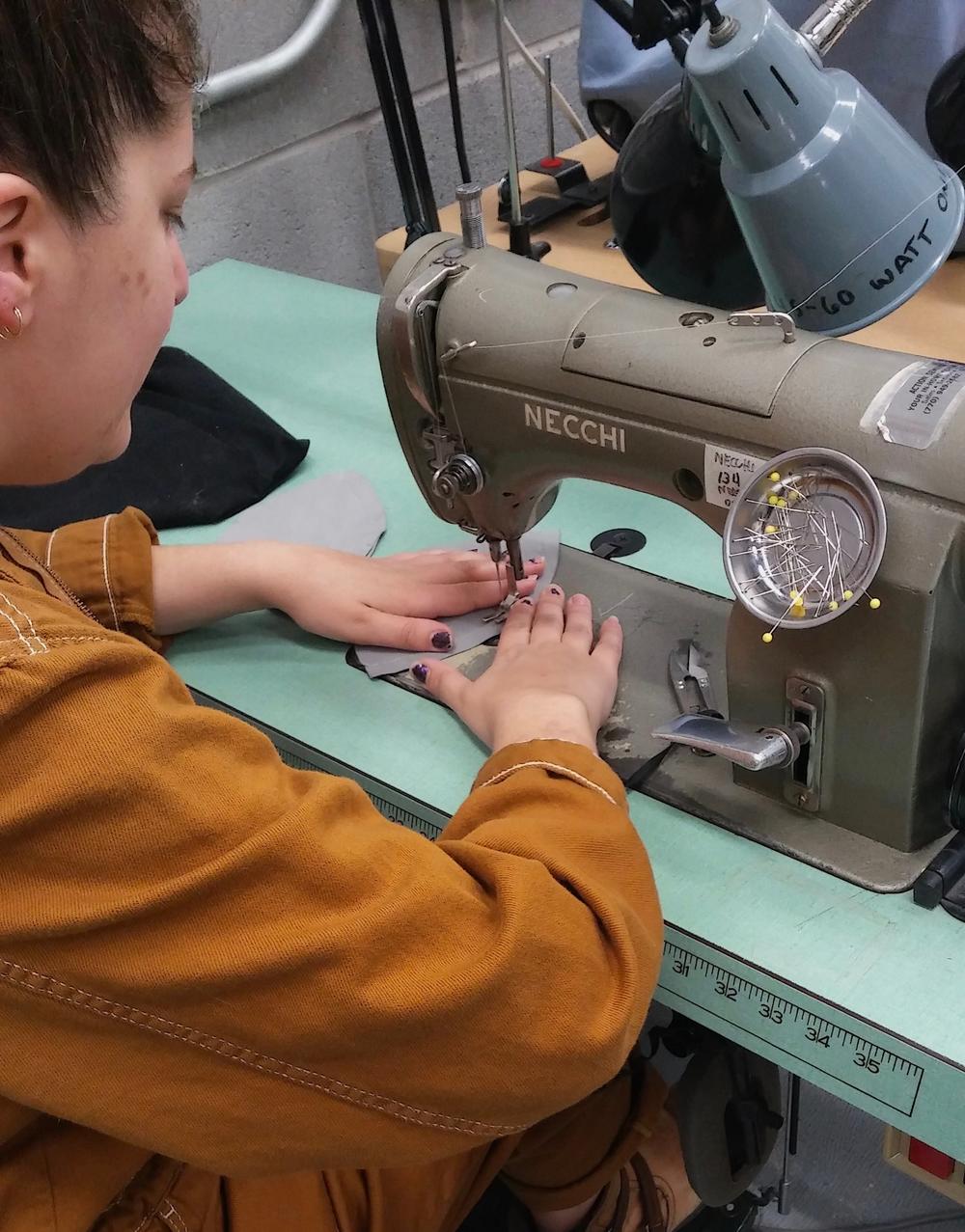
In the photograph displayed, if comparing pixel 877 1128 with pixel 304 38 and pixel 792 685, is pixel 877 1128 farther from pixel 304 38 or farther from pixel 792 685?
pixel 304 38

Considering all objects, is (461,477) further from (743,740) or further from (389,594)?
(743,740)

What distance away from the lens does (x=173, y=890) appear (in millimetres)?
517

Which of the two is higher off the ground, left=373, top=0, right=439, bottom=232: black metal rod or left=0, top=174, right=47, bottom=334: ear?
left=0, top=174, right=47, bottom=334: ear

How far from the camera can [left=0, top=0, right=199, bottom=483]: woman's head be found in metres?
0.51

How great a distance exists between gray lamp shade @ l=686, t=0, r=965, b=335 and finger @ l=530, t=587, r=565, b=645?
33 cm

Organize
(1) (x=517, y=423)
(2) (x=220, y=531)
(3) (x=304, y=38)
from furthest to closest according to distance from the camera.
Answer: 1. (3) (x=304, y=38)
2. (2) (x=220, y=531)
3. (1) (x=517, y=423)

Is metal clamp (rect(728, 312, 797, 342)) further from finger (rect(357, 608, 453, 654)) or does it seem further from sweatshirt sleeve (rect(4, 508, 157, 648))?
sweatshirt sleeve (rect(4, 508, 157, 648))

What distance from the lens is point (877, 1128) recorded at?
1450mm

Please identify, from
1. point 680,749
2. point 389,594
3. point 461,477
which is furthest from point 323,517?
point 680,749

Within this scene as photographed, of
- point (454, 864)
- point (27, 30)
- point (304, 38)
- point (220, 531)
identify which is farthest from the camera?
point (304, 38)

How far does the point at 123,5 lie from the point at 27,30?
6 cm

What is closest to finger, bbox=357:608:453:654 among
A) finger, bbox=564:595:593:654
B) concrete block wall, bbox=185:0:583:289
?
finger, bbox=564:595:593:654

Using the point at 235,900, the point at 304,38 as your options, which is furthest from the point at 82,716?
the point at 304,38

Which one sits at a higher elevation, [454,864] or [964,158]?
[964,158]
